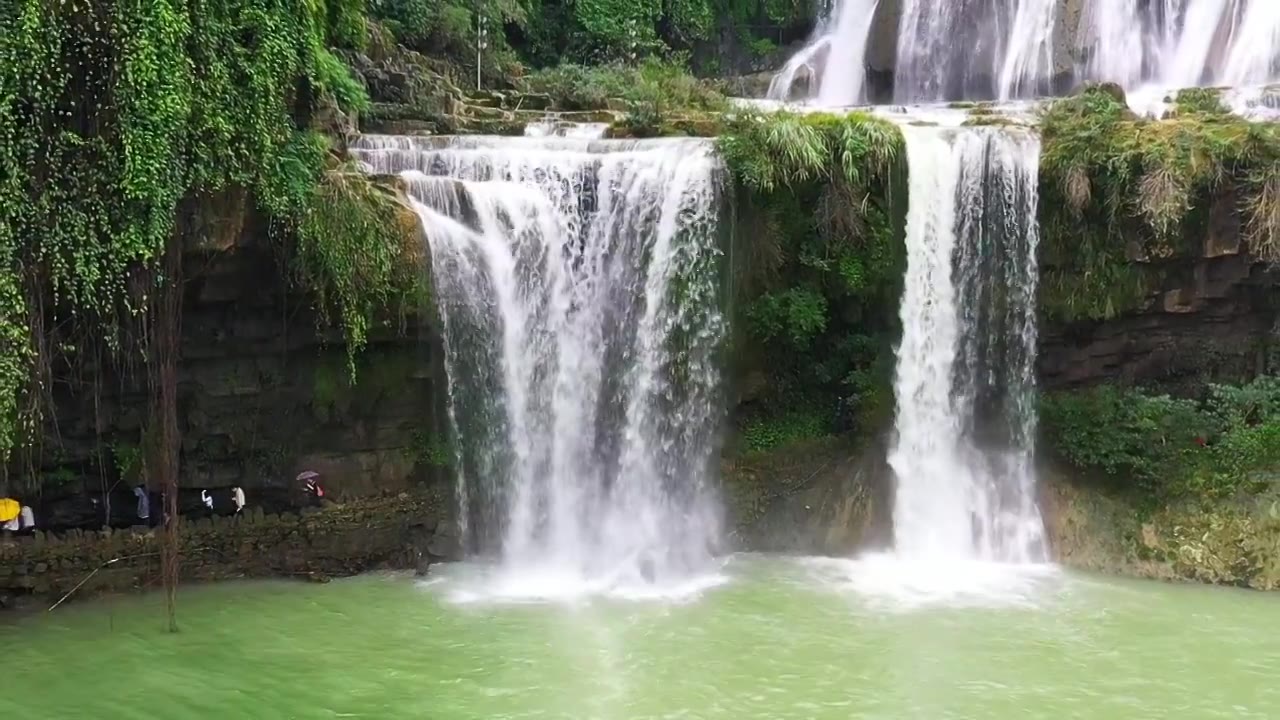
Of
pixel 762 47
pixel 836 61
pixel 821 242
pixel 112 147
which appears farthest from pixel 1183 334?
pixel 762 47

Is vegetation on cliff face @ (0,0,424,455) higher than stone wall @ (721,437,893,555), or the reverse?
vegetation on cliff face @ (0,0,424,455)

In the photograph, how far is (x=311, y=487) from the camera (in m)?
10.9

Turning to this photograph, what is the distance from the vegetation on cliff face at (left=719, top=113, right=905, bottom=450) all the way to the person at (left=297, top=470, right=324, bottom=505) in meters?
5.03

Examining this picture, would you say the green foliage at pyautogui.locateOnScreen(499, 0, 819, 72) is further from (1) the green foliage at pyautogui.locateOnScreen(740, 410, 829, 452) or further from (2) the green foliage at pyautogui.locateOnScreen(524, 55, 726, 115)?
(1) the green foliage at pyautogui.locateOnScreen(740, 410, 829, 452)

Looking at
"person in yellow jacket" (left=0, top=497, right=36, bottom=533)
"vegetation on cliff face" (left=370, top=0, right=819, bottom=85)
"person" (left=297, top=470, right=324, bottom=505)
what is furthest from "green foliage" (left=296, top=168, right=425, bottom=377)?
"vegetation on cliff face" (left=370, top=0, right=819, bottom=85)

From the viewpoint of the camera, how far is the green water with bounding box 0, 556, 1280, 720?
7453mm

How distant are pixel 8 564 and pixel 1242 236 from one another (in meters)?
13.0

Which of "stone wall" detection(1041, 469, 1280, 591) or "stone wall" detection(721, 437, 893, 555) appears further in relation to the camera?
"stone wall" detection(721, 437, 893, 555)

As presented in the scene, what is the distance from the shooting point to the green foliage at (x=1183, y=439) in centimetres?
1108

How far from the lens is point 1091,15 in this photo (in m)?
18.2

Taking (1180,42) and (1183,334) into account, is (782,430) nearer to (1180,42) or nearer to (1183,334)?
(1183,334)

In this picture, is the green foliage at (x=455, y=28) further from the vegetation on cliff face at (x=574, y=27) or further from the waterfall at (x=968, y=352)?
the waterfall at (x=968, y=352)

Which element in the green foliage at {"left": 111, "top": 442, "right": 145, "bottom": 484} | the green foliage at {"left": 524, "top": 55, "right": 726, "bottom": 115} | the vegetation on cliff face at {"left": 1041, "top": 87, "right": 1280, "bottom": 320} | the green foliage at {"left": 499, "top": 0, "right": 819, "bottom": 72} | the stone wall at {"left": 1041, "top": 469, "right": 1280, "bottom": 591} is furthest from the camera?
the green foliage at {"left": 499, "top": 0, "right": 819, "bottom": 72}

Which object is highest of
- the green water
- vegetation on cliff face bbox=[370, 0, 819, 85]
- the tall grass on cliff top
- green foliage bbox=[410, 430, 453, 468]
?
vegetation on cliff face bbox=[370, 0, 819, 85]
